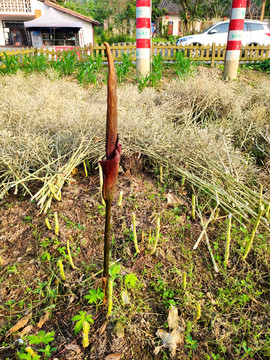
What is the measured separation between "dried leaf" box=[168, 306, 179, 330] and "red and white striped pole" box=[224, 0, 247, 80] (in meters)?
6.23

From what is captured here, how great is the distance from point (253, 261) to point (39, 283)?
1348mm

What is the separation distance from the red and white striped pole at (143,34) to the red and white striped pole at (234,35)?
6.31 feet

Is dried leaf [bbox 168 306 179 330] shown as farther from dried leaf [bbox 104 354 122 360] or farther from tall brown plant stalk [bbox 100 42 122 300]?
tall brown plant stalk [bbox 100 42 122 300]

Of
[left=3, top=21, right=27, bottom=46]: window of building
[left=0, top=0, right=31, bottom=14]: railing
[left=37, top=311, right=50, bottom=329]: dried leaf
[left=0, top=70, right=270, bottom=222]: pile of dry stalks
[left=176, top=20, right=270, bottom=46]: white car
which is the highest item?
[left=0, top=0, right=31, bottom=14]: railing

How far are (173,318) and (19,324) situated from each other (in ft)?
2.56

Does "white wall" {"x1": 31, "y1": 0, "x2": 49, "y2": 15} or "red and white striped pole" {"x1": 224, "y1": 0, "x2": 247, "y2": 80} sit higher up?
"white wall" {"x1": 31, "y1": 0, "x2": 49, "y2": 15}

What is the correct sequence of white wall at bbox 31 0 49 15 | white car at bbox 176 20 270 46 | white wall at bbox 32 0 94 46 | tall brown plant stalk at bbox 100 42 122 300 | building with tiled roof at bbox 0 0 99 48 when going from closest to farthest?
tall brown plant stalk at bbox 100 42 122 300, white car at bbox 176 20 270 46, building with tiled roof at bbox 0 0 99 48, white wall at bbox 31 0 49 15, white wall at bbox 32 0 94 46

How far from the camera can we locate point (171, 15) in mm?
38719

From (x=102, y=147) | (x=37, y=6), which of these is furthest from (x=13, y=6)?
(x=102, y=147)

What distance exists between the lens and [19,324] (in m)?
1.41

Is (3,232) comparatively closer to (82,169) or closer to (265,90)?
(82,169)

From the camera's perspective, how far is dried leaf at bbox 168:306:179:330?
1419 millimetres

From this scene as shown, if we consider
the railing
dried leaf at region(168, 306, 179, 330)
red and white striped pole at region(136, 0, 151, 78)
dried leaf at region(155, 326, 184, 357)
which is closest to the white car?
red and white striped pole at region(136, 0, 151, 78)

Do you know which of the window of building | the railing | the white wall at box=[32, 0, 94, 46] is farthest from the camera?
the window of building
